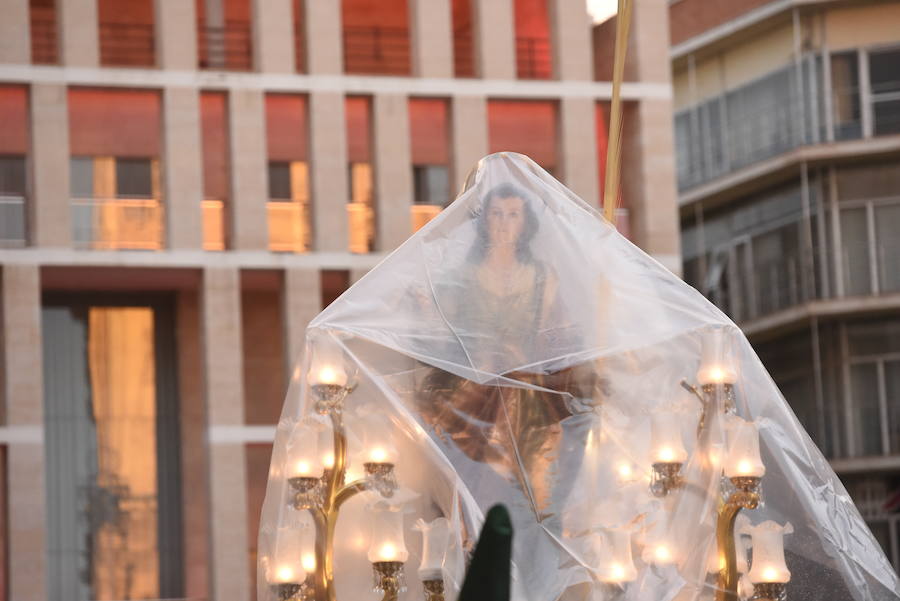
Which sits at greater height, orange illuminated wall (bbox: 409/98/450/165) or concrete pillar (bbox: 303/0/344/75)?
concrete pillar (bbox: 303/0/344/75)

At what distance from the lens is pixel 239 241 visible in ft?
91.2

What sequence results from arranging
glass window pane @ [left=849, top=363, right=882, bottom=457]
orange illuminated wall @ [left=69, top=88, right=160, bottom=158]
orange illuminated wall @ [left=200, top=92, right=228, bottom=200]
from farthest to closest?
glass window pane @ [left=849, top=363, right=882, bottom=457] < orange illuminated wall @ [left=200, top=92, right=228, bottom=200] < orange illuminated wall @ [left=69, top=88, right=160, bottom=158]

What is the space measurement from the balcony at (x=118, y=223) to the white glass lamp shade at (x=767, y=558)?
2160 centimetres

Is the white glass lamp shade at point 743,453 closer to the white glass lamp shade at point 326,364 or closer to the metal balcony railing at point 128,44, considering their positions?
the white glass lamp shade at point 326,364

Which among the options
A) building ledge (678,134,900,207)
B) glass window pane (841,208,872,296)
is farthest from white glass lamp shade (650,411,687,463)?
building ledge (678,134,900,207)

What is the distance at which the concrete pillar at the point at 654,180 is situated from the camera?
1147 inches

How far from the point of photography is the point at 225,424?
2714cm

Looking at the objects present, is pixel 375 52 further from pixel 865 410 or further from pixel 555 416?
pixel 555 416

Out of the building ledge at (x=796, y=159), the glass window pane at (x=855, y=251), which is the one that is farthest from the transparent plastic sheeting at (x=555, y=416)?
the building ledge at (x=796, y=159)

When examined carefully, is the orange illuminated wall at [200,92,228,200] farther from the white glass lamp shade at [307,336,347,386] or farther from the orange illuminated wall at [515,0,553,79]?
the white glass lamp shade at [307,336,347,386]

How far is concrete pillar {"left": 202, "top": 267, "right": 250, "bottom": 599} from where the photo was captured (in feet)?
87.0

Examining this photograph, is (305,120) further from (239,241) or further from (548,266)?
(548,266)

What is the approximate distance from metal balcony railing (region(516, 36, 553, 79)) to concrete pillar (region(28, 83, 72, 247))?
23.4ft

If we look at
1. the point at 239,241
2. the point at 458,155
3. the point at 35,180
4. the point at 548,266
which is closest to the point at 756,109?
the point at 458,155
